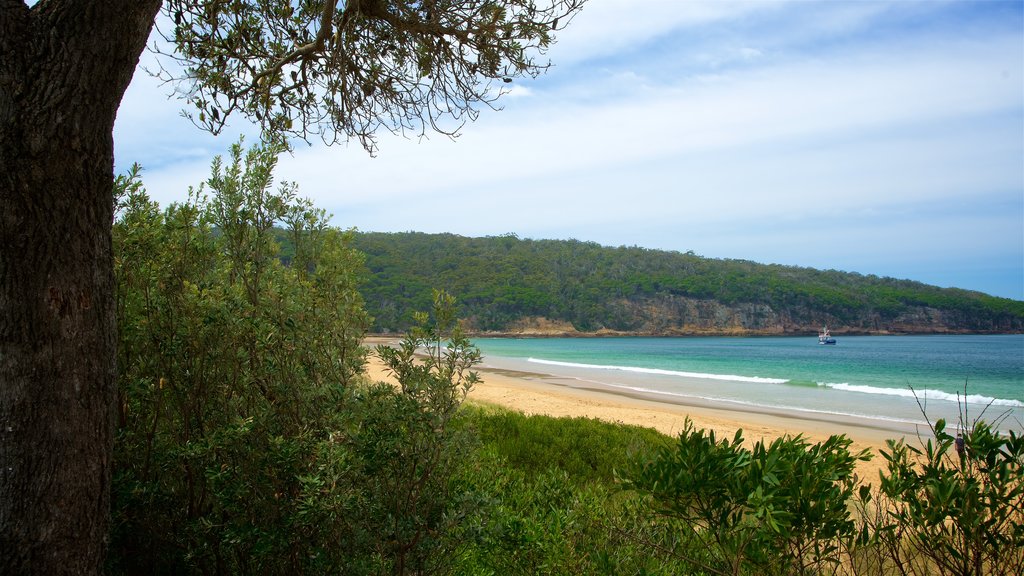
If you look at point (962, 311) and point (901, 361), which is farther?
point (962, 311)

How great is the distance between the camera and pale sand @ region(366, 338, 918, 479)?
1711 centimetres

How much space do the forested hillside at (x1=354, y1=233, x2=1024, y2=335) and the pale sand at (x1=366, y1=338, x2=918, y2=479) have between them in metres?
61.8

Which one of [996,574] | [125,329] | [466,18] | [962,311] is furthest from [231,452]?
[962,311]

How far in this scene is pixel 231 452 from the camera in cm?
286

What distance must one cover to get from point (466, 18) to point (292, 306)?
3.42m

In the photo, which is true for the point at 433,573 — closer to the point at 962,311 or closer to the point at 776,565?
the point at 776,565

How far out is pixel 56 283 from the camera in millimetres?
2197

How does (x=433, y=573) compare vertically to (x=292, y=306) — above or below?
below

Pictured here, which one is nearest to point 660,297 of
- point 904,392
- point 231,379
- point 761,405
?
point 904,392

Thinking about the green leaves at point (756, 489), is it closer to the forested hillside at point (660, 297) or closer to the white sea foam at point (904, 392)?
A: the white sea foam at point (904, 392)

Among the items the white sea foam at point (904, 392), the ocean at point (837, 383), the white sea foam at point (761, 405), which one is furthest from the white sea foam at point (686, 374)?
the white sea foam at point (761, 405)

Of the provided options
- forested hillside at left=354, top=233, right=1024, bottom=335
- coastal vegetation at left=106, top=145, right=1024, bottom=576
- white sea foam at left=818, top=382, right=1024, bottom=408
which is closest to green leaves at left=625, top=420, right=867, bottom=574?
coastal vegetation at left=106, top=145, right=1024, bottom=576

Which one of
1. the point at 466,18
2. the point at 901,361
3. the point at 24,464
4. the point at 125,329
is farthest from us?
the point at 901,361

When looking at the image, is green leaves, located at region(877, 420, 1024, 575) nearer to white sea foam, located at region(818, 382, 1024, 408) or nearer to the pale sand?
the pale sand
